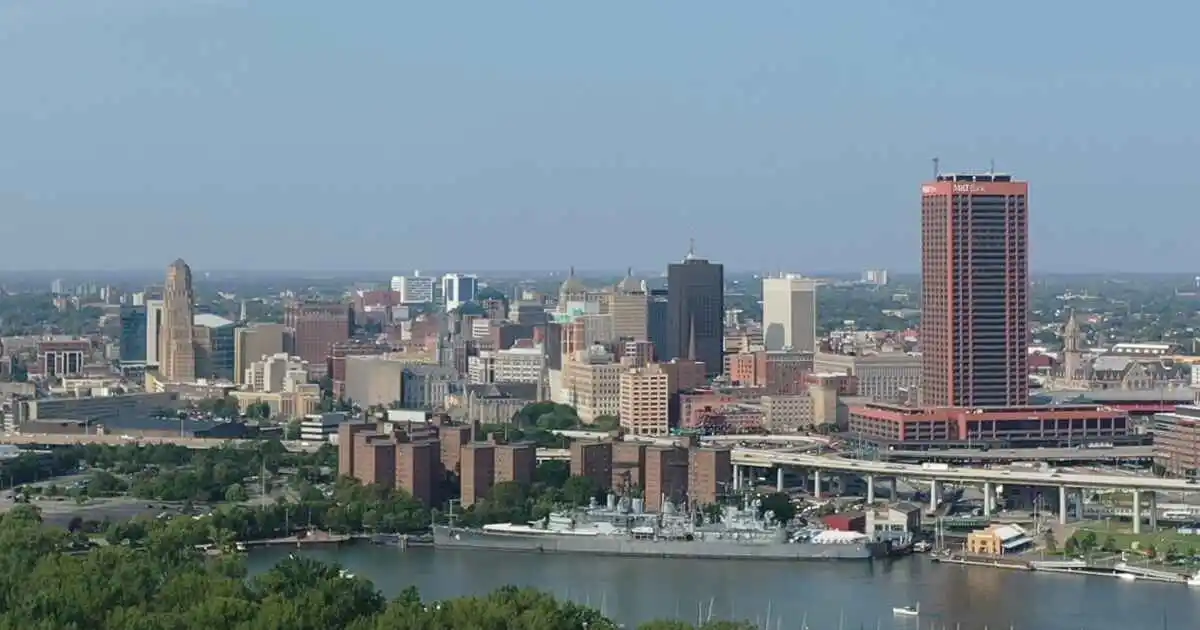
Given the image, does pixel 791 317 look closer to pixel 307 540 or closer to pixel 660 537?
pixel 660 537

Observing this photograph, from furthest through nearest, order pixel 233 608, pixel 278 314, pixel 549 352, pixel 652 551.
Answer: pixel 278 314 → pixel 549 352 → pixel 652 551 → pixel 233 608

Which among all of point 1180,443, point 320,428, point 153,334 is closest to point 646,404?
point 320,428

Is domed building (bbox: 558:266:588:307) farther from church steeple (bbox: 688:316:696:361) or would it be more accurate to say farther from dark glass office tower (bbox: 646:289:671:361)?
church steeple (bbox: 688:316:696:361)

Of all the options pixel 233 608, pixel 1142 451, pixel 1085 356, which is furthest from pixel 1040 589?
pixel 1085 356

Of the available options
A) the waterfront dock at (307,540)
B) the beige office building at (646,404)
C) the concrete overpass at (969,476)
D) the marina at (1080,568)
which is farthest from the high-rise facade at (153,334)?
the marina at (1080,568)

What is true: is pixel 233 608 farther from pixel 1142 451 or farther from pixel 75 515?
pixel 1142 451
